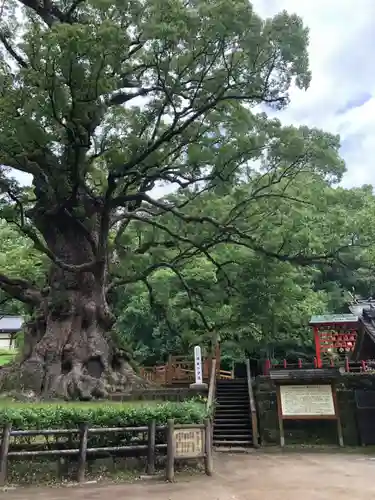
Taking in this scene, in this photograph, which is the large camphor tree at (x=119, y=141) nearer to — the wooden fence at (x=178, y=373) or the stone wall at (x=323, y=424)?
the wooden fence at (x=178, y=373)

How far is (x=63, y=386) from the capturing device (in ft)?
38.7

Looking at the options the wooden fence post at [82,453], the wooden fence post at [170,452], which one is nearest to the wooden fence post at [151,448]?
the wooden fence post at [170,452]

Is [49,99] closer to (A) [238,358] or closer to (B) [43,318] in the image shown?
(B) [43,318]

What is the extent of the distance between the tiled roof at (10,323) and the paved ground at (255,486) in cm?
3153

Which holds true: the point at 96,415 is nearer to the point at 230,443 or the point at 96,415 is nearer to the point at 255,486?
the point at 255,486

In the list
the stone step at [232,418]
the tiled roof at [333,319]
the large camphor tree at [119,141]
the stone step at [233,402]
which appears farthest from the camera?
the tiled roof at [333,319]

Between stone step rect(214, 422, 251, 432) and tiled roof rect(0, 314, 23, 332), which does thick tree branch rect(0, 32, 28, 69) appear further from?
tiled roof rect(0, 314, 23, 332)

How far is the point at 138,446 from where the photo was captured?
293 inches

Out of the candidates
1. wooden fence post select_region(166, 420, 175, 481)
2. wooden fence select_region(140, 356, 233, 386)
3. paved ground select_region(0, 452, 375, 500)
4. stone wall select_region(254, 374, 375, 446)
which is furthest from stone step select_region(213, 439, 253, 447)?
wooden fence post select_region(166, 420, 175, 481)

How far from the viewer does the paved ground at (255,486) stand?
20.3 feet

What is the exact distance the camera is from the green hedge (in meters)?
6.92

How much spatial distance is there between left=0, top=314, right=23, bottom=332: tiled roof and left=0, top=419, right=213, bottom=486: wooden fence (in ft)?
105

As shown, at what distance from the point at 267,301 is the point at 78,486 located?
10228mm

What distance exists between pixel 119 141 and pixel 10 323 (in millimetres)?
30665
